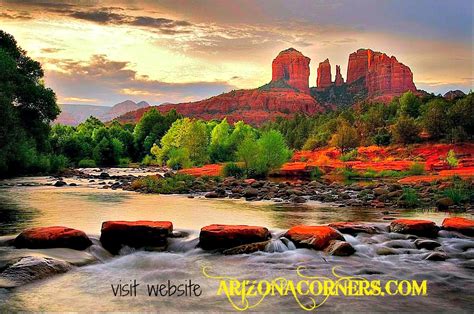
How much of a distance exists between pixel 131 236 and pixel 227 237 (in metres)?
2.91

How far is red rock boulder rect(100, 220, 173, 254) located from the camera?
1352cm

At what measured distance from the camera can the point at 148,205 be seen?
81.7 ft

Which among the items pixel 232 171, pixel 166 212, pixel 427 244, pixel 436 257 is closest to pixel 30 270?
pixel 436 257

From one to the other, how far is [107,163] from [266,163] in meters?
46.8

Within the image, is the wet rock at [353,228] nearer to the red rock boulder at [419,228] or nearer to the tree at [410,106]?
the red rock boulder at [419,228]

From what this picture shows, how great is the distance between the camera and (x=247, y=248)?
1293cm

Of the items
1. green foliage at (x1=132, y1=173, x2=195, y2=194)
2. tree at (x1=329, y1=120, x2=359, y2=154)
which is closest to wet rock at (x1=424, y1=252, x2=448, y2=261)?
green foliage at (x1=132, y1=173, x2=195, y2=194)

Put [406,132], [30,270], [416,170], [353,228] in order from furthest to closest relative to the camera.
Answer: [406,132] < [416,170] < [353,228] < [30,270]

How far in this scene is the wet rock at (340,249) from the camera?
41.4 ft

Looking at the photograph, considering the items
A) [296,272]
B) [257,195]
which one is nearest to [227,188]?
[257,195]

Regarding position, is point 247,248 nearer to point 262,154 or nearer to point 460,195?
point 460,195

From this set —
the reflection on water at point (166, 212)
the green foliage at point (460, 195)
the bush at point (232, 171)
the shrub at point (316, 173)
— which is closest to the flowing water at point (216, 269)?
the reflection on water at point (166, 212)

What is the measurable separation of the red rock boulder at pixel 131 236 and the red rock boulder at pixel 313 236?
3.98 m

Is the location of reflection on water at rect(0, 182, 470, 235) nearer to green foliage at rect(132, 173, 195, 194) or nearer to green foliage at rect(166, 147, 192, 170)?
green foliage at rect(132, 173, 195, 194)
